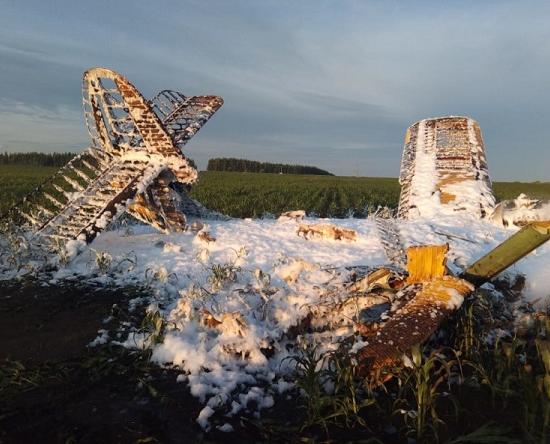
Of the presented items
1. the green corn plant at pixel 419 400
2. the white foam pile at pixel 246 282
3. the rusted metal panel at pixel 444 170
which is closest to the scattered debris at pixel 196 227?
the white foam pile at pixel 246 282

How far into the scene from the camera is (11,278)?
605 cm

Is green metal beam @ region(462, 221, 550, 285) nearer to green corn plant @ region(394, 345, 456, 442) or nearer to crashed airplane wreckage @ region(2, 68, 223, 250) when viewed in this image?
green corn plant @ region(394, 345, 456, 442)

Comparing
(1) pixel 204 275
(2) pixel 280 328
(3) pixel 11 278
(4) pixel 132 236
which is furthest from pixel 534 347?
(4) pixel 132 236

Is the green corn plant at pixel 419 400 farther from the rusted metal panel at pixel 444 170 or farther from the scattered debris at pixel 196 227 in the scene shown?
the rusted metal panel at pixel 444 170

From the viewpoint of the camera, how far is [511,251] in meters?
3.78

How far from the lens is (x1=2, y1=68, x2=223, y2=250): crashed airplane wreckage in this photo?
25.2ft

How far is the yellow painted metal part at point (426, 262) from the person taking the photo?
155 inches

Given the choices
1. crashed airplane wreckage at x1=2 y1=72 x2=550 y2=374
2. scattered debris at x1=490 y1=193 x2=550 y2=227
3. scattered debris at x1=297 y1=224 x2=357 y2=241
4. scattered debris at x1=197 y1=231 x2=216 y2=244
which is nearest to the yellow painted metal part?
crashed airplane wreckage at x1=2 y1=72 x2=550 y2=374

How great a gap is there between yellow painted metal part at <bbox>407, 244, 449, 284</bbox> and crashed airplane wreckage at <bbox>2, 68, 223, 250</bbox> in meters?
4.99

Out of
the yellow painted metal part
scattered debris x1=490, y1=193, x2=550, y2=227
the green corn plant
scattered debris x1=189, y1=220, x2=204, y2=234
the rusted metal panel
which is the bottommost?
the green corn plant

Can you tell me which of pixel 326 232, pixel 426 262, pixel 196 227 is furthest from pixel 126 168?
pixel 426 262

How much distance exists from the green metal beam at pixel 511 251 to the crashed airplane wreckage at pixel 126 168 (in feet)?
18.0

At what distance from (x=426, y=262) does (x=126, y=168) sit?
20.8ft

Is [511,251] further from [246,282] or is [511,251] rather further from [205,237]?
[205,237]
